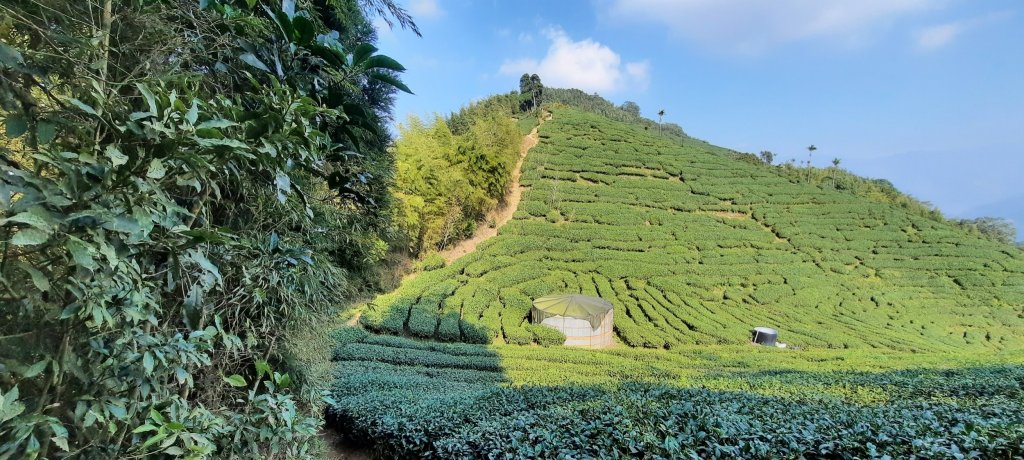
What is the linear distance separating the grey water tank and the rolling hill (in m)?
0.34

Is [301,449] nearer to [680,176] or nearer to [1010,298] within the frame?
[1010,298]

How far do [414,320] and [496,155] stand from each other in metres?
12.2

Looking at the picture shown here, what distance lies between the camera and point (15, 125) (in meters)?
0.72

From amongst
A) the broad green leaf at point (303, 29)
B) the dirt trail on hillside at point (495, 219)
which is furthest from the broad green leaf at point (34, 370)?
the dirt trail on hillside at point (495, 219)

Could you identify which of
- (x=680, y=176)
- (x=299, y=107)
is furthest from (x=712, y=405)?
(x=680, y=176)

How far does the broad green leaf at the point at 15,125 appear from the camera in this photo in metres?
0.71

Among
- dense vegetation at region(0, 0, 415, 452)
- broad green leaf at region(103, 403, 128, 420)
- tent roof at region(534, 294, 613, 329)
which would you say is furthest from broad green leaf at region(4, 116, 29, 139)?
tent roof at region(534, 294, 613, 329)

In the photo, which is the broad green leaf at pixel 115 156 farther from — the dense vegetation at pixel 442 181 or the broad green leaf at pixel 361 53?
the dense vegetation at pixel 442 181

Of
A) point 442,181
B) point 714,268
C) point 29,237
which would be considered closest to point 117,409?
point 29,237

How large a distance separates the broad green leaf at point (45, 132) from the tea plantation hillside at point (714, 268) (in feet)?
32.4

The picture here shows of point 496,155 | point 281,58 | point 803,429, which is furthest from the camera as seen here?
point 496,155

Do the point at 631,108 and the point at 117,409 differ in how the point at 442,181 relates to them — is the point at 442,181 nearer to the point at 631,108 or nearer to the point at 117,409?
the point at 117,409

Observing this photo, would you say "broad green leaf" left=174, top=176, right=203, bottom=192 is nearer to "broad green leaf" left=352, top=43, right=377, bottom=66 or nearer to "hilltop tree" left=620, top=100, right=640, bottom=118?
"broad green leaf" left=352, top=43, right=377, bottom=66

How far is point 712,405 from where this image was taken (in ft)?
11.2
